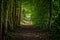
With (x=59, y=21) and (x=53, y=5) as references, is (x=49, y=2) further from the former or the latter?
(x=59, y=21)

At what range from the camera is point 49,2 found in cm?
1919

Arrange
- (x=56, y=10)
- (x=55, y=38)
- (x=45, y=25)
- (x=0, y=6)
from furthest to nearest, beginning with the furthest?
(x=45, y=25) → (x=56, y=10) → (x=55, y=38) → (x=0, y=6)

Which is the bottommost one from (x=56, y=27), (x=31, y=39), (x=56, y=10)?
(x=31, y=39)

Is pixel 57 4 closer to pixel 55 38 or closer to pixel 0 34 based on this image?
pixel 55 38

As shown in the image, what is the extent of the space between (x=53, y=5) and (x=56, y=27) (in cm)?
501

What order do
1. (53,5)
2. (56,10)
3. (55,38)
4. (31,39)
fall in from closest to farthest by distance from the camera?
(55,38)
(31,39)
(56,10)
(53,5)

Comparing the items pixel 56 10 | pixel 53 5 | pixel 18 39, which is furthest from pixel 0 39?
pixel 53 5

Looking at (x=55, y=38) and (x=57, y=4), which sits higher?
(x=57, y=4)

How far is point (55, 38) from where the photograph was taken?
13.0 meters

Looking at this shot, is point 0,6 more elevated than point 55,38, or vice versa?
point 0,6

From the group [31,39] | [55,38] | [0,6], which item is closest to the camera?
[0,6]

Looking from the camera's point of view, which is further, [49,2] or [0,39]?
[49,2]

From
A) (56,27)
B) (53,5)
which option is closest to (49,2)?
(53,5)

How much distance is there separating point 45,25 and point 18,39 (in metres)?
9.07
